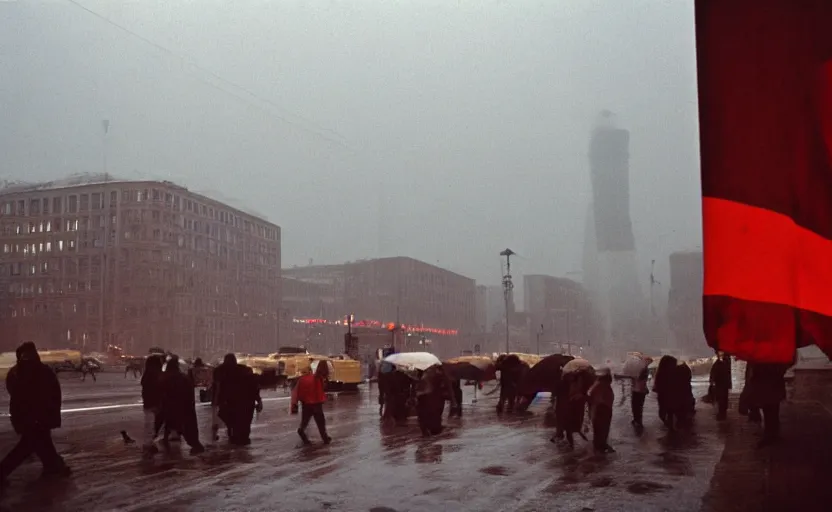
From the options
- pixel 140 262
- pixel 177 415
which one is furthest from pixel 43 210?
pixel 177 415

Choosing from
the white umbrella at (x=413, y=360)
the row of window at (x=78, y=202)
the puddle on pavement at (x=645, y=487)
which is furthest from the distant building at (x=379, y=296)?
the puddle on pavement at (x=645, y=487)

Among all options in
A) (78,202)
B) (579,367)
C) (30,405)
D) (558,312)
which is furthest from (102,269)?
(30,405)

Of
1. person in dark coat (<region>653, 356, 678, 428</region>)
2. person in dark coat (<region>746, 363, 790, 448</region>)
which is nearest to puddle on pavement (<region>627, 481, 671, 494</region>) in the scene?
person in dark coat (<region>746, 363, 790, 448</region>)

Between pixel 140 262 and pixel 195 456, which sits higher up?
pixel 140 262

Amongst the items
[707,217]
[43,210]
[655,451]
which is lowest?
[655,451]

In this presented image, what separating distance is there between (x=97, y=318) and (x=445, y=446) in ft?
317

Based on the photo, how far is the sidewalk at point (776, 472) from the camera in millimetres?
7957

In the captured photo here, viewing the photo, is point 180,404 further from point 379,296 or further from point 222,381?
point 379,296

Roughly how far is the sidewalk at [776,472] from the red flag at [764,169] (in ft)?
20.6

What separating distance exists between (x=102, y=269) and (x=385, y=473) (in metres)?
99.9

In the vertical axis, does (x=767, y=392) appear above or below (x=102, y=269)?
below

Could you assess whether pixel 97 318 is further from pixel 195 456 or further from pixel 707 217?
pixel 707 217

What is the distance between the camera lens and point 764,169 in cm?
228

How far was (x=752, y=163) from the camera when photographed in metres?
2.28
